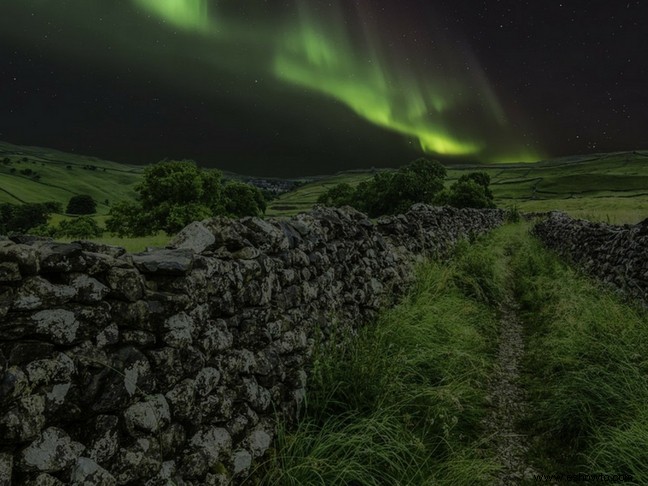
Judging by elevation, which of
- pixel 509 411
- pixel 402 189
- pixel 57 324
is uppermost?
pixel 402 189

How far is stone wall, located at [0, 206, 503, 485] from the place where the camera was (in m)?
2.39

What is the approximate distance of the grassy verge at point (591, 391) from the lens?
4.15 metres

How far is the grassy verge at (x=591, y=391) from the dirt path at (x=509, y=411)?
198 millimetres

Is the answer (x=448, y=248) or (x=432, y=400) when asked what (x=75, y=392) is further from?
(x=448, y=248)

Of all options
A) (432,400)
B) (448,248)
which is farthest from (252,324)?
(448,248)

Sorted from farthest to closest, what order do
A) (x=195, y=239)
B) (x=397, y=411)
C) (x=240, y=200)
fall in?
(x=240, y=200) < (x=397, y=411) < (x=195, y=239)

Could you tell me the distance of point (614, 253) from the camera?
1118 centimetres

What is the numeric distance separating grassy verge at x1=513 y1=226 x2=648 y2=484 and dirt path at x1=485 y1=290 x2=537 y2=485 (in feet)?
0.65

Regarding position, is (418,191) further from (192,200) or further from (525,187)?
(525,187)

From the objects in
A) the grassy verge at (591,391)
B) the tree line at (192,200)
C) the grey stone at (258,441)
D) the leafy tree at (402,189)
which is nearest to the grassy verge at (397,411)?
the grey stone at (258,441)

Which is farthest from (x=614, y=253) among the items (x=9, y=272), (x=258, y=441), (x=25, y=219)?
(x=25, y=219)

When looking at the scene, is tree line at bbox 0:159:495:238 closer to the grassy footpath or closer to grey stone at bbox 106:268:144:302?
the grassy footpath

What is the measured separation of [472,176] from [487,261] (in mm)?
76839

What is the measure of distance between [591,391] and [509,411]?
1.13m
